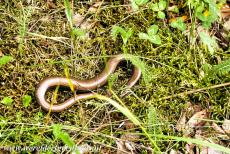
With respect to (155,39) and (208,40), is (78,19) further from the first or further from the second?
(208,40)

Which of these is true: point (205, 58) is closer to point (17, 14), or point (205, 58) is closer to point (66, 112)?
point (66, 112)

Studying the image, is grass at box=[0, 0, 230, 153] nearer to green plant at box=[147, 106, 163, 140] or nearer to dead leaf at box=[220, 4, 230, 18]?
green plant at box=[147, 106, 163, 140]

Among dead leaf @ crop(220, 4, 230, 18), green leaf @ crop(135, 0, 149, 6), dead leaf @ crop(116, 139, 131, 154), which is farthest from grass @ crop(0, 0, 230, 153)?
dead leaf @ crop(220, 4, 230, 18)

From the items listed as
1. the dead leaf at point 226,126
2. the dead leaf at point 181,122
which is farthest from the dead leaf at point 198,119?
the dead leaf at point 226,126

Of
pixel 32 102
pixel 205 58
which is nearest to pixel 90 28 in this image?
pixel 32 102

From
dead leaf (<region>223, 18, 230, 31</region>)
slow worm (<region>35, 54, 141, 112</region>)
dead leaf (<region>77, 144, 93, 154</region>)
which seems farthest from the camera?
dead leaf (<region>223, 18, 230, 31</region>)

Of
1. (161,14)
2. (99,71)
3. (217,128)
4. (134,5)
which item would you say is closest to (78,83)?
(99,71)

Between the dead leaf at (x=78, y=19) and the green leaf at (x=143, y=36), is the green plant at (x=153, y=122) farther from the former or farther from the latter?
the dead leaf at (x=78, y=19)

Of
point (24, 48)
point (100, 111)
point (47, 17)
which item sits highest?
point (47, 17)
